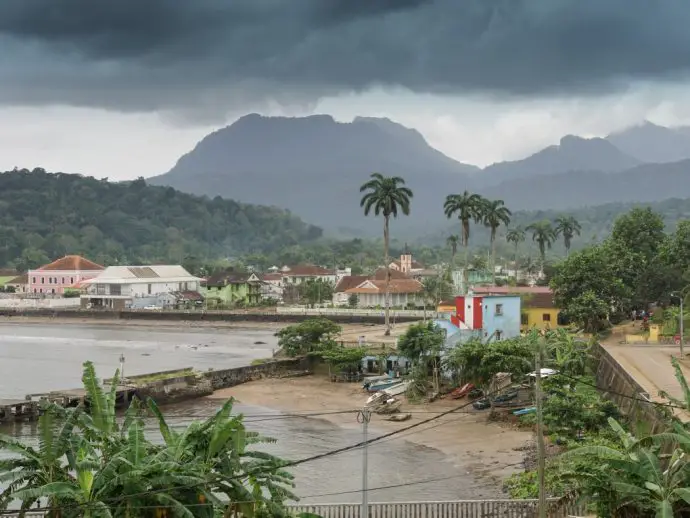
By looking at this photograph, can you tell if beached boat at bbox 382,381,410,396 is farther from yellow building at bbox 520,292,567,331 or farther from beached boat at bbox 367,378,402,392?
yellow building at bbox 520,292,567,331

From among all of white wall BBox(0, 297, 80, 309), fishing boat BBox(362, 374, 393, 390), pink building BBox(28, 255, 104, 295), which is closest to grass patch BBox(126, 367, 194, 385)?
fishing boat BBox(362, 374, 393, 390)

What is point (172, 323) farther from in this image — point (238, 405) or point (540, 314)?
point (238, 405)

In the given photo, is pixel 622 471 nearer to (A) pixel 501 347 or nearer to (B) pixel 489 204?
(A) pixel 501 347

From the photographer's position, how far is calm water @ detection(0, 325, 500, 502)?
32438mm

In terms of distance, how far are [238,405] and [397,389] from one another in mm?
9591

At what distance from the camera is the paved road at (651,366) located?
36969mm

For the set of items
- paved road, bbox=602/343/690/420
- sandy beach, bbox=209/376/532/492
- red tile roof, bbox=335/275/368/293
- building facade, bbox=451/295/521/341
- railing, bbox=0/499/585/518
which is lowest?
sandy beach, bbox=209/376/532/492

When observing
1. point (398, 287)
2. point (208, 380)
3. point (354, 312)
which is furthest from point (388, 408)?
point (398, 287)

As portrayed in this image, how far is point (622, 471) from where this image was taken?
21812mm

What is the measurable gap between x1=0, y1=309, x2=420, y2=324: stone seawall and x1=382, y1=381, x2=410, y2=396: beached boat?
4944cm

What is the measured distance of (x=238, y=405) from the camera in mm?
52188

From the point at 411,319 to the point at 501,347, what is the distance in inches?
2288

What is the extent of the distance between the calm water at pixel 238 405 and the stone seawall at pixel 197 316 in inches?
272

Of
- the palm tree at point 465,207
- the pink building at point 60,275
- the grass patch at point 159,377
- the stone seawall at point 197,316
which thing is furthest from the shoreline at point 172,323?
the grass patch at point 159,377
